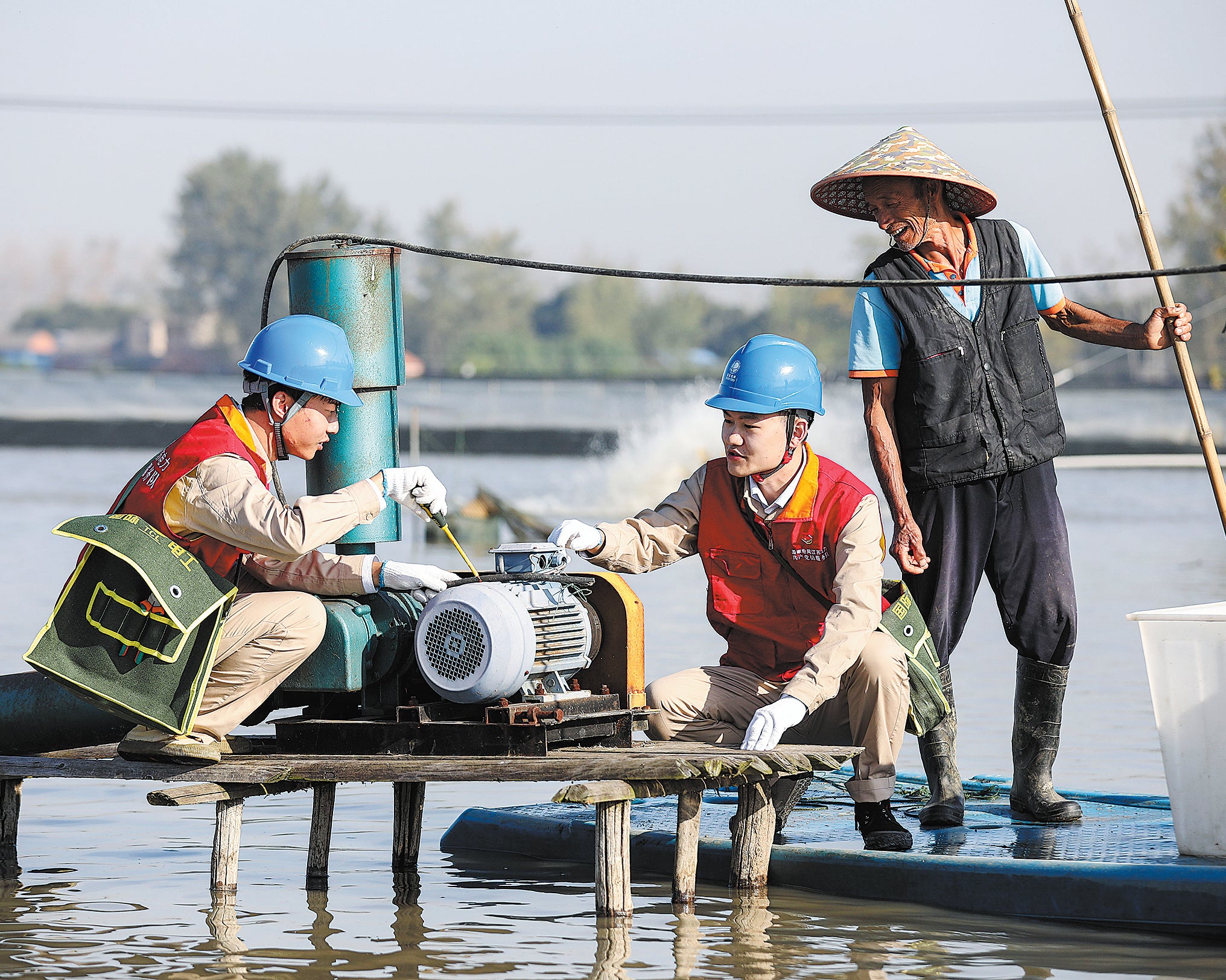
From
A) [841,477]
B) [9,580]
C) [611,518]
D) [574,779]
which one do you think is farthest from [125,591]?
[611,518]

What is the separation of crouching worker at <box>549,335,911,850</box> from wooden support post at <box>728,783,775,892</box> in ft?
0.76

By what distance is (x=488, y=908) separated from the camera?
17.0 feet

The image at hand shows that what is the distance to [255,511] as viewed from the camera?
4.65 meters

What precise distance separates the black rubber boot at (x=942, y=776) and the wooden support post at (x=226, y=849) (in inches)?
84.2

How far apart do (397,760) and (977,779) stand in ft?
8.78

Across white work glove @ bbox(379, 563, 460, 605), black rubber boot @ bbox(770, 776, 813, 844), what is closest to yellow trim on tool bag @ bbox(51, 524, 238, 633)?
white work glove @ bbox(379, 563, 460, 605)

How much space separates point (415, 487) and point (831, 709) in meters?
1.38

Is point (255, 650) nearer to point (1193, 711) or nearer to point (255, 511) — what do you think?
point (255, 511)

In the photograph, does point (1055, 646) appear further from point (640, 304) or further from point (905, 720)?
point (640, 304)

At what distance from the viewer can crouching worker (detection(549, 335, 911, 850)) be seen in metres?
5.10

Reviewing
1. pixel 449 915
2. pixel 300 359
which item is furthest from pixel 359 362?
pixel 449 915

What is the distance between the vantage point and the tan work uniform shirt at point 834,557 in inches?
193

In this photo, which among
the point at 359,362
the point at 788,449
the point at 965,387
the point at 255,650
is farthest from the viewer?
the point at 359,362

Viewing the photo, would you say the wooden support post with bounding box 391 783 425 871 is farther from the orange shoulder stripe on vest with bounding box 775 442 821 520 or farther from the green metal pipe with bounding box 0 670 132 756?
the orange shoulder stripe on vest with bounding box 775 442 821 520
